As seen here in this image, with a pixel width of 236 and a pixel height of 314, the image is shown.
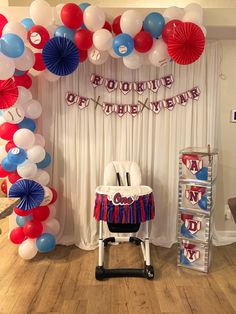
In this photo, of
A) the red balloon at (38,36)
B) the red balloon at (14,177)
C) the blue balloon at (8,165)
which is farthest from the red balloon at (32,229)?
the red balloon at (38,36)

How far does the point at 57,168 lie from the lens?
328 centimetres

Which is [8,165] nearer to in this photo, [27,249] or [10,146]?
[10,146]

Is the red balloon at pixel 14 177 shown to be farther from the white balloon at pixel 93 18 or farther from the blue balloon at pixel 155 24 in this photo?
the blue balloon at pixel 155 24

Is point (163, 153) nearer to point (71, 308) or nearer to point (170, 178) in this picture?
point (170, 178)

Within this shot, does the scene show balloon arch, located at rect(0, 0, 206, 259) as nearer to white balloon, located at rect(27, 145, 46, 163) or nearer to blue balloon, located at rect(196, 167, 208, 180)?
white balloon, located at rect(27, 145, 46, 163)

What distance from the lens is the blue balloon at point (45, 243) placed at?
289cm

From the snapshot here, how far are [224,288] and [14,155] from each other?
2117 mm

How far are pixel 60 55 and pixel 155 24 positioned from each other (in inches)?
34.0

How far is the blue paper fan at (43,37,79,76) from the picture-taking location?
98.9 inches

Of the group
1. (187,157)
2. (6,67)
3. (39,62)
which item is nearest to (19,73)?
(39,62)

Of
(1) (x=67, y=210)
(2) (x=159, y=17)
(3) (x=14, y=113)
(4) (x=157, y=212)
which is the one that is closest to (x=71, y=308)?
(1) (x=67, y=210)

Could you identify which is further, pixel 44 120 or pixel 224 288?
pixel 44 120

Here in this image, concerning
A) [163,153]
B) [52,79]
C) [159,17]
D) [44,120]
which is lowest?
[163,153]

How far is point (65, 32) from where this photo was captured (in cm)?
264
